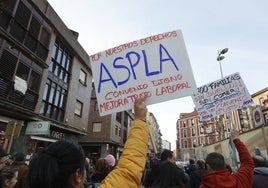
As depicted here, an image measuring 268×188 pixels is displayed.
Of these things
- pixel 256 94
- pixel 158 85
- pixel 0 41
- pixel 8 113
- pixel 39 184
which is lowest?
pixel 39 184

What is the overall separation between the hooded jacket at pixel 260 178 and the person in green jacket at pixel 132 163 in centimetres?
245

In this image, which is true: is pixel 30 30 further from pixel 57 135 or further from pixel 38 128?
pixel 57 135

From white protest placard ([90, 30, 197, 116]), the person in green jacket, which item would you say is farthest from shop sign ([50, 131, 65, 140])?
the person in green jacket

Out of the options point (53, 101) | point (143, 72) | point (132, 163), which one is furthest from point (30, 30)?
point (132, 163)

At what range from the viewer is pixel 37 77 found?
15.4 meters

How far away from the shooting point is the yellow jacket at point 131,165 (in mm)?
1519

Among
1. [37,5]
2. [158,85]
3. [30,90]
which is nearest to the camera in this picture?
[158,85]

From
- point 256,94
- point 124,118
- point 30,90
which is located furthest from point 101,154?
point 256,94

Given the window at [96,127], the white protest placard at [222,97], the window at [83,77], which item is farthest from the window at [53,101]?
the window at [96,127]

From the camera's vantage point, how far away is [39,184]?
4.30 feet

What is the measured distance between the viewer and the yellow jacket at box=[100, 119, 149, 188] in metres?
1.52

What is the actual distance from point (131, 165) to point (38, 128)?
13061 millimetres

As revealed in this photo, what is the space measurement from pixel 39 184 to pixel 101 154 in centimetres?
2933

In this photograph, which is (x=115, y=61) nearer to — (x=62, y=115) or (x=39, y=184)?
(x=39, y=184)
